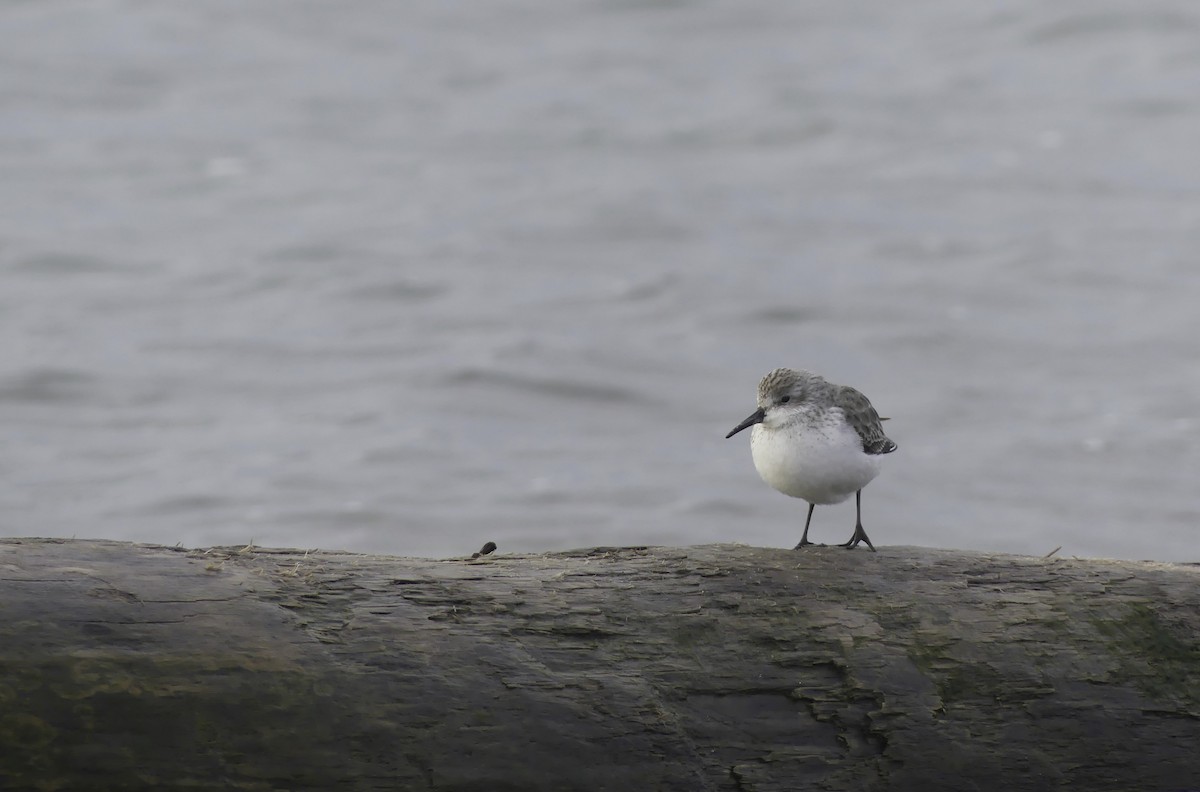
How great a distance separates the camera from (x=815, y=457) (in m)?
6.35

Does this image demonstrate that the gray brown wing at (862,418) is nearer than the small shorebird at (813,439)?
No

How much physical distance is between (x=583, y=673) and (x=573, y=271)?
39.5 ft

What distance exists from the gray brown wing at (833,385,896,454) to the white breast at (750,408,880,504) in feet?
0.23

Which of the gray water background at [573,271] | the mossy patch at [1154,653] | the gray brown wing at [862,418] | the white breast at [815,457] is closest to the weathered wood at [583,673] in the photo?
the mossy patch at [1154,653]

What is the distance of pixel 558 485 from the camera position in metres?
12.7

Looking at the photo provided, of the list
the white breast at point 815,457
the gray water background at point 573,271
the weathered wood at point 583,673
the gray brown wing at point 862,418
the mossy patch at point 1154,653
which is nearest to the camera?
the weathered wood at point 583,673

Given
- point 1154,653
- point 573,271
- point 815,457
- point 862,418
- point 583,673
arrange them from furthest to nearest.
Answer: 1. point 573,271
2. point 862,418
3. point 815,457
4. point 1154,653
5. point 583,673

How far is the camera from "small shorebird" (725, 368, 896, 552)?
20.9ft

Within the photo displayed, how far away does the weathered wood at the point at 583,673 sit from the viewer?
15.0ft

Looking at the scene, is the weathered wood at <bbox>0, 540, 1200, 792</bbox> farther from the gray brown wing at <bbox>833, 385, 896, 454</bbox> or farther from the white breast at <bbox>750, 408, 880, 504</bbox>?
the gray brown wing at <bbox>833, 385, 896, 454</bbox>

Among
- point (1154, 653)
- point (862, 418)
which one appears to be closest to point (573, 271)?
point (862, 418)

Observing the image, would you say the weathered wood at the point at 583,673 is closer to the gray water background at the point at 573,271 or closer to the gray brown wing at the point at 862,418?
the gray brown wing at the point at 862,418

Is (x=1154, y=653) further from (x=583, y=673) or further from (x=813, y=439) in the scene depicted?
(x=583, y=673)

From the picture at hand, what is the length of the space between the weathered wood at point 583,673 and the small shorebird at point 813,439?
92 centimetres
